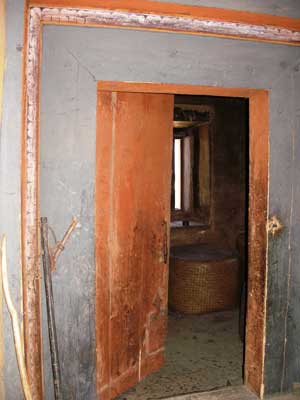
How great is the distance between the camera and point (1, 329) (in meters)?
2.06

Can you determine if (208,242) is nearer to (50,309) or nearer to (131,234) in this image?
(131,234)

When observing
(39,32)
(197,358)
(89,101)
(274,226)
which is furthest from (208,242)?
(39,32)

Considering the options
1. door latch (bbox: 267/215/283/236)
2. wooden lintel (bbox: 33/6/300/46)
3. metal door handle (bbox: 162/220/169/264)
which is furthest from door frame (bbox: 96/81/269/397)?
metal door handle (bbox: 162/220/169/264)

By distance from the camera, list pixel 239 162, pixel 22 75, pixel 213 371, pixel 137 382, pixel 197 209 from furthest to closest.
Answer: pixel 197 209 < pixel 239 162 < pixel 213 371 < pixel 137 382 < pixel 22 75

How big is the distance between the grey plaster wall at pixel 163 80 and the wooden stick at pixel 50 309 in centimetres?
11

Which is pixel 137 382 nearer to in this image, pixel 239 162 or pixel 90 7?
pixel 90 7

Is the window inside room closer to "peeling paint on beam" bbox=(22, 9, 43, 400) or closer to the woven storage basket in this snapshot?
the woven storage basket

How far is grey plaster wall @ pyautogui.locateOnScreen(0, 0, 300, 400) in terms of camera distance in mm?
2033

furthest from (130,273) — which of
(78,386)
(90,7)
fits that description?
(90,7)

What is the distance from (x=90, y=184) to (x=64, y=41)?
2.73 feet

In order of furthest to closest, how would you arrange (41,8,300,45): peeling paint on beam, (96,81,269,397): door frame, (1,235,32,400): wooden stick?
(96,81,269,397): door frame < (41,8,300,45): peeling paint on beam < (1,235,32,400): wooden stick

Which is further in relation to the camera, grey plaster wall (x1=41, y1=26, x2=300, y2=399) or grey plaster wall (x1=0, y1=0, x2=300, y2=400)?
grey plaster wall (x1=41, y1=26, x2=300, y2=399)

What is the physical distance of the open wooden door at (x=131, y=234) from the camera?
2.68m

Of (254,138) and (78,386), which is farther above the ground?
(254,138)
